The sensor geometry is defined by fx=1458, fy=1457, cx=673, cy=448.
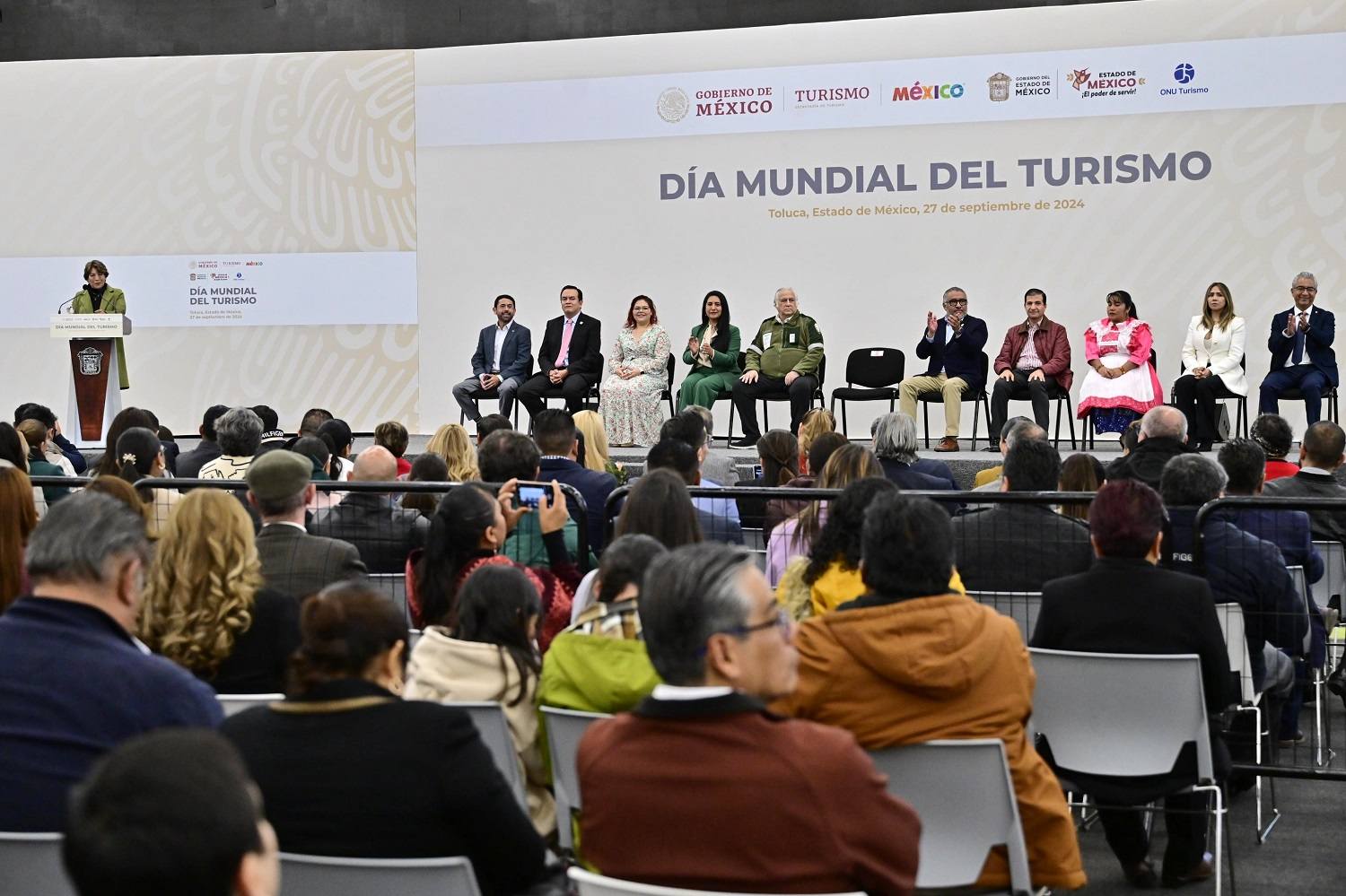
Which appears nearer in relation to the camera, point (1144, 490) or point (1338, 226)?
point (1144, 490)

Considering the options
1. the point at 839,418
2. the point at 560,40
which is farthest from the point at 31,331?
the point at 839,418

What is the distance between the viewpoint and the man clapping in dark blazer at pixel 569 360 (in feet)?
33.8

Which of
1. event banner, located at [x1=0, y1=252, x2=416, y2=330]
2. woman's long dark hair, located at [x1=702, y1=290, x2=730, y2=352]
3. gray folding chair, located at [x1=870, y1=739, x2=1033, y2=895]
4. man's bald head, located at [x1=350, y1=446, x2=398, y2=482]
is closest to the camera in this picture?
gray folding chair, located at [x1=870, y1=739, x2=1033, y2=895]

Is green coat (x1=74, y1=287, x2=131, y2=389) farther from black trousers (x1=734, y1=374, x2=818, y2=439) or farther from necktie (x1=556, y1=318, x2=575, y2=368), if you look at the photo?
black trousers (x1=734, y1=374, x2=818, y2=439)

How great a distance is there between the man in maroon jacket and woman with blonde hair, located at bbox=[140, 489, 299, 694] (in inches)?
280

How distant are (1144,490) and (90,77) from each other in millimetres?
11462

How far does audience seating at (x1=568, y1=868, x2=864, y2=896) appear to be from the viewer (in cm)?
178

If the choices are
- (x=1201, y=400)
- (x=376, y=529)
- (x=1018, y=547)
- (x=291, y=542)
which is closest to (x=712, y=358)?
(x=1201, y=400)

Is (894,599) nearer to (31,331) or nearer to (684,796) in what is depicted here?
(684,796)

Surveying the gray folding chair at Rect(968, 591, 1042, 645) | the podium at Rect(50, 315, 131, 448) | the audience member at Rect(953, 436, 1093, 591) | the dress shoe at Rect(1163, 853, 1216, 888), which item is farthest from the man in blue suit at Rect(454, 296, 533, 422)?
the dress shoe at Rect(1163, 853, 1216, 888)

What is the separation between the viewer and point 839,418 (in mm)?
11516

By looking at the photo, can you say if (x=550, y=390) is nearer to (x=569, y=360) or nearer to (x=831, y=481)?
(x=569, y=360)

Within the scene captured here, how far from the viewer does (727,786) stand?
5.95ft

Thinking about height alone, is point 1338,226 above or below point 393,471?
above
